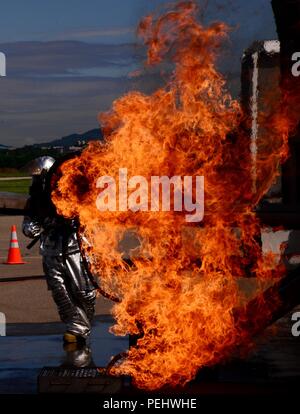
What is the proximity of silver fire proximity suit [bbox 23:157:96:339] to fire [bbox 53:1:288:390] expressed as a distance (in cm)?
79

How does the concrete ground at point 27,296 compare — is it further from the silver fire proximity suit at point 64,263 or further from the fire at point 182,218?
the fire at point 182,218

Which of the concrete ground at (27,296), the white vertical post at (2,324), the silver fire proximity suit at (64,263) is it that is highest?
the silver fire proximity suit at (64,263)

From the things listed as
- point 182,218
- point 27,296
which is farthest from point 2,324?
point 182,218

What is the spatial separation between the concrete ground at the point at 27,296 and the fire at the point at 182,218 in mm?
3163

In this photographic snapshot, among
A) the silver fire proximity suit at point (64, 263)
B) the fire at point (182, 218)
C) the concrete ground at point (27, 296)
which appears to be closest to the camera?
the fire at point (182, 218)

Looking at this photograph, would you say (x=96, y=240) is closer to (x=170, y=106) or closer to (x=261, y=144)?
(x=170, y=106)

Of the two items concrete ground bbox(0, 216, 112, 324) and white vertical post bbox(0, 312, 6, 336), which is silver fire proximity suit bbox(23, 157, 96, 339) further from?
concrete ground bbox(0, 216, 112, 324)

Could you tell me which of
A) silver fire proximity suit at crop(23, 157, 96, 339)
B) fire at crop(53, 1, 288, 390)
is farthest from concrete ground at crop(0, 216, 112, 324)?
fire at crop(53, 1, 288, 390)

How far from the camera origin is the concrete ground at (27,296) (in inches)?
410

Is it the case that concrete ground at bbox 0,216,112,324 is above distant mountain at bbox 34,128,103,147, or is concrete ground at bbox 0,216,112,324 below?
below

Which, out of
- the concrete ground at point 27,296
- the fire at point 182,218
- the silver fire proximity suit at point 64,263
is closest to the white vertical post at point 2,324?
the concrete ground at point 27,296

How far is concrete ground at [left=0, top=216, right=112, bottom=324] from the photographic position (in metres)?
10.4

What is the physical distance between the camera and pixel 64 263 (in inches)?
322

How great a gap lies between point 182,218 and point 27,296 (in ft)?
16.8
